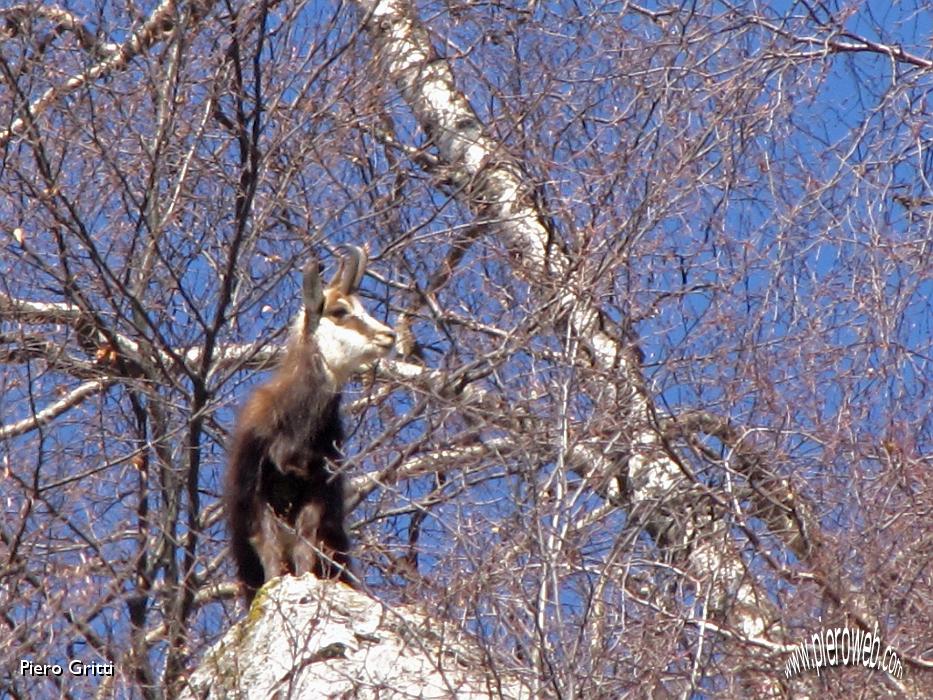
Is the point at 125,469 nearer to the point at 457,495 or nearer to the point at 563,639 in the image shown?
the point at 457,495

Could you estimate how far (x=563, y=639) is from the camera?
301 inches

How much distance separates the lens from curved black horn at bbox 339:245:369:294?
10977 mm

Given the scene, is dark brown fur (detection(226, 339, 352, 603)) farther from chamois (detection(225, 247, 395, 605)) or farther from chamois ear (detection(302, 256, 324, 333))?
chamois ear (detection(302, 256, 324, 333))

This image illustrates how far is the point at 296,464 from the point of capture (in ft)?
33.7

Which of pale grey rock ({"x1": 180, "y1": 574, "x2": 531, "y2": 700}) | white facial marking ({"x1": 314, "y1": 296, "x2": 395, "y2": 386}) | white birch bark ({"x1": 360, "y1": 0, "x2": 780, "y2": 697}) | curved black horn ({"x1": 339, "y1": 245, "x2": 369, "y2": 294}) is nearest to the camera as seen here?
pale grey rock ({"x1": 180, "y1": 574, "x2": 531, "y2": 700})

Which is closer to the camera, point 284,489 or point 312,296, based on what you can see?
point 284,489

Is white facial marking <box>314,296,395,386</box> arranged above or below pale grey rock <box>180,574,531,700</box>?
above

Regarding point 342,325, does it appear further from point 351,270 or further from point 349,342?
point 351,270

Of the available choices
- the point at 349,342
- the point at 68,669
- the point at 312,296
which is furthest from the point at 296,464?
the point at 68,669

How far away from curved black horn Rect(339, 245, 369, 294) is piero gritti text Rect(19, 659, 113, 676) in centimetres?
269

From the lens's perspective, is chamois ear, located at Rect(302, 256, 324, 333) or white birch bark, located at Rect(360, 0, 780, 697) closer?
white birch bark, located at Rect(360, 0, 780, 697)

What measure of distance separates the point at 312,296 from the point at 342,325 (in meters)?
0.22

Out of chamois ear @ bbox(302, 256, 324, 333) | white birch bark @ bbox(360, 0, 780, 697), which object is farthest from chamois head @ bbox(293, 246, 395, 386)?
white birch bark @ bbox(360, 0, 780, 697)

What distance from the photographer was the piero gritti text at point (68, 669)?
900 centimetres
